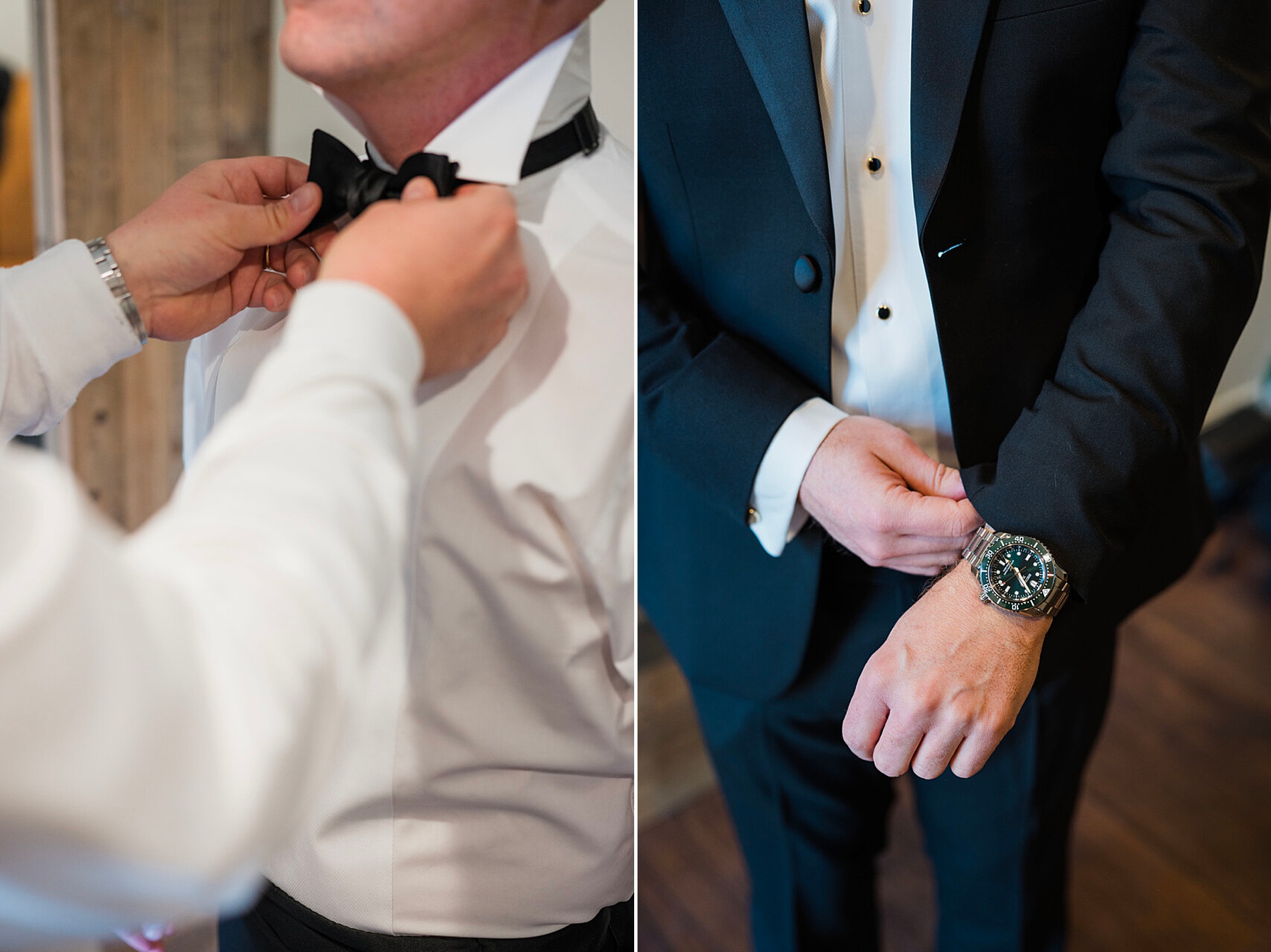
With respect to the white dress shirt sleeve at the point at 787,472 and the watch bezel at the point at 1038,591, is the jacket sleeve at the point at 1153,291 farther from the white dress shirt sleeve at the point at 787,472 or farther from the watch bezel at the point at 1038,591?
the white dress shirt sleeve at the point at 787,472

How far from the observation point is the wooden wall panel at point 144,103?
558 millimetres

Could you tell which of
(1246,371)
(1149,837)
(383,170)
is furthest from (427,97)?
(1246,371)

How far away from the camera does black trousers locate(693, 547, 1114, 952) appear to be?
2.55 ft

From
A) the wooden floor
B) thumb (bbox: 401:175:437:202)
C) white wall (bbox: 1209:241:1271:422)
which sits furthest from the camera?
white wall (bbox: 1209:241:1271:422)

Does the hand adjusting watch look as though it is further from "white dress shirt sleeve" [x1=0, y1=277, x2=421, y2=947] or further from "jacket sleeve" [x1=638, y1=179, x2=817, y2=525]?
"white dress shirt sleeve" [x1=0, y1=277, x2=421, y2=947]

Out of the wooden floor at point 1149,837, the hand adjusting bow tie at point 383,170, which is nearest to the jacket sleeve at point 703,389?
the hand adjusting bow tie at point 383,170

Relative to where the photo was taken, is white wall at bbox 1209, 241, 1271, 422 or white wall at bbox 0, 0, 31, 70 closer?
white wall at bbox 0, 0, 31, 70

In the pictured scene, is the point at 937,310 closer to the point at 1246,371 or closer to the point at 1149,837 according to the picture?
the point at 1149,837

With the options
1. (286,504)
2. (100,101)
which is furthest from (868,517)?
(100,101)

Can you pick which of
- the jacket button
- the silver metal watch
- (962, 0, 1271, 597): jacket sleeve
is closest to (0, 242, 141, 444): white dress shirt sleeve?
the silver metal watch

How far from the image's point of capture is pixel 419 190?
0.52 metres

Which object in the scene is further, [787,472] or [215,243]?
[787,472]

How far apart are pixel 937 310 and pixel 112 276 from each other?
51 cm

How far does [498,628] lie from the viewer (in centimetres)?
59
